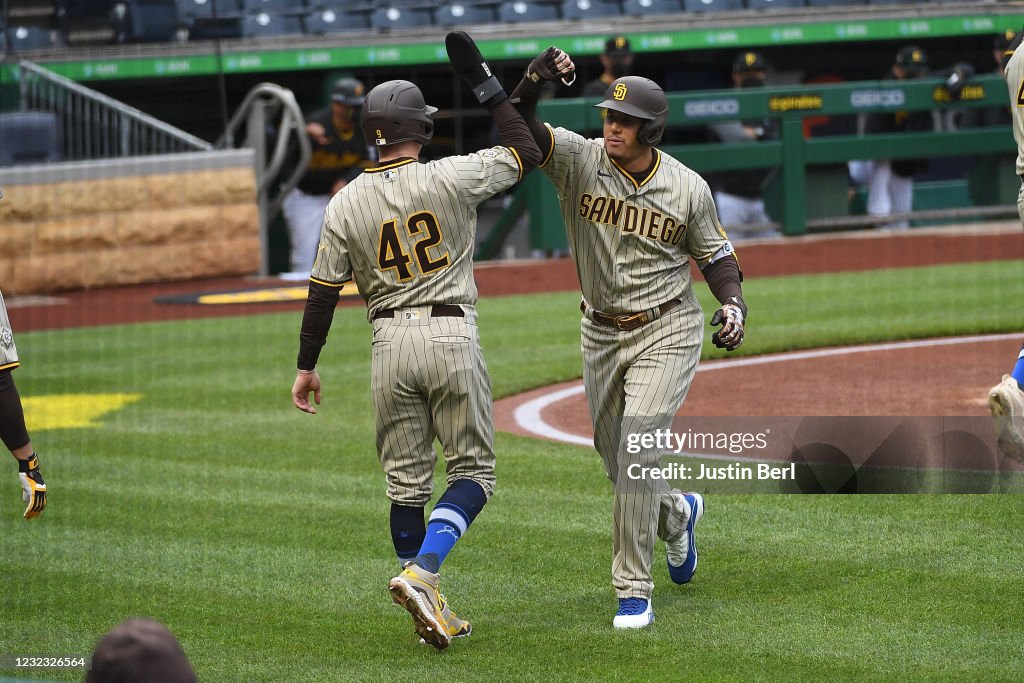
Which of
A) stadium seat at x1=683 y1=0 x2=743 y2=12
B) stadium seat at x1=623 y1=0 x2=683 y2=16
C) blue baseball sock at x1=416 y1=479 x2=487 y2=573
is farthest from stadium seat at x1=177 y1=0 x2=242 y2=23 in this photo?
blue baseball sock at x1=416 y1=479 x2=487 y2=573

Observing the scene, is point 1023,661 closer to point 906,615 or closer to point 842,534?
point 906,615

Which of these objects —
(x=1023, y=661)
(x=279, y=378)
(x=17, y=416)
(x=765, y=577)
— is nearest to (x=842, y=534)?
(x=765, y=577)

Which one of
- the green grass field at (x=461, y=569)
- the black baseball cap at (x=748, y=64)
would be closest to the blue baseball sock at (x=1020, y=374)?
the green grass field at (x=461, y=569)

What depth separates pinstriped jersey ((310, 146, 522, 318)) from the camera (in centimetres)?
493

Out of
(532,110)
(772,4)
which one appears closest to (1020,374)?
(532,110)

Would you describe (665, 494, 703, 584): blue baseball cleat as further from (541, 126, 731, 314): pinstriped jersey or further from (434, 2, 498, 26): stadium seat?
(434, 2, 498, 26): stadium seat

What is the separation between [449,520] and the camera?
4.92 metres

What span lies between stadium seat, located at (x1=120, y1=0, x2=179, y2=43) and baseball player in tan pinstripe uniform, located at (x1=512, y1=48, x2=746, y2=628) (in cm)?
1522

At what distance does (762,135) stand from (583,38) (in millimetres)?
3406

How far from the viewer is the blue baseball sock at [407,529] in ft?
16.6

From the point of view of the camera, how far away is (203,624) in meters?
5.21

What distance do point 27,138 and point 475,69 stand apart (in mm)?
12129

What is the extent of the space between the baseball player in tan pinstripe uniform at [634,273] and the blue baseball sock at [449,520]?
496 mm

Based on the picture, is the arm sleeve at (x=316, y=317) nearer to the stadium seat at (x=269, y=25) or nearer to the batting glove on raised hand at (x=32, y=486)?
the batting glove on raised hand at (x=32, y=486)
